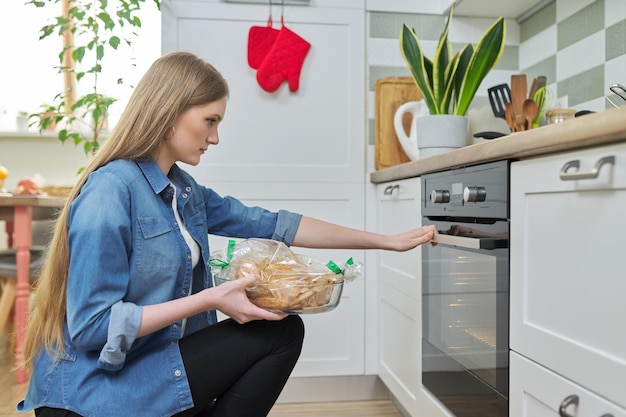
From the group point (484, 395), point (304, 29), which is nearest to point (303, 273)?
point (484, 395)

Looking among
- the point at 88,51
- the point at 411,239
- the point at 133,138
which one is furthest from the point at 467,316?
the point at 88,51

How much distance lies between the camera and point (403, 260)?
2078 mm

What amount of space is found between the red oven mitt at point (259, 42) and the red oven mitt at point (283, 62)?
23 millimetres

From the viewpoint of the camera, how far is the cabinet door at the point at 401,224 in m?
1.92

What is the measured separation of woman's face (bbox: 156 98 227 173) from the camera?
1.31 m

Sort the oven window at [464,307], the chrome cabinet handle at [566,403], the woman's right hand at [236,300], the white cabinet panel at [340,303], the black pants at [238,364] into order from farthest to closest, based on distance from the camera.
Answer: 1. the white cabinet panel at [340,303]
2. the oven window at [464,307]
3. the black pants at [238,364]
4. the woman's right hand at [236,300]
5. the chrome cabinet handle at [566,403]

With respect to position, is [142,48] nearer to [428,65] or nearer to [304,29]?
[304,29]

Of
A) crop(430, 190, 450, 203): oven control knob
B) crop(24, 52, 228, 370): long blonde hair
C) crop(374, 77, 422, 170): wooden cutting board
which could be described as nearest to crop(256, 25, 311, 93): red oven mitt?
crop(374, 77, 422, 170): wooden cutting board

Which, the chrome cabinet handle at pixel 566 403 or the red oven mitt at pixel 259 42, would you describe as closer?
the chrome cabinet handle at pixel 566 403

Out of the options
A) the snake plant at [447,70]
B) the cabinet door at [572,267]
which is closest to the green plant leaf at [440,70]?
the snake plant at [447,70]

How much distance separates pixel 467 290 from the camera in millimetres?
1518

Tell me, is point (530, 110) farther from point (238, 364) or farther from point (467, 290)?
point (238, 364)

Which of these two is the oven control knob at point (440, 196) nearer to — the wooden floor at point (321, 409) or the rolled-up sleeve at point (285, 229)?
the rolled-up sleeve at point (285, 229)

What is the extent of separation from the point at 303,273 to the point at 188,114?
405 millimetres
